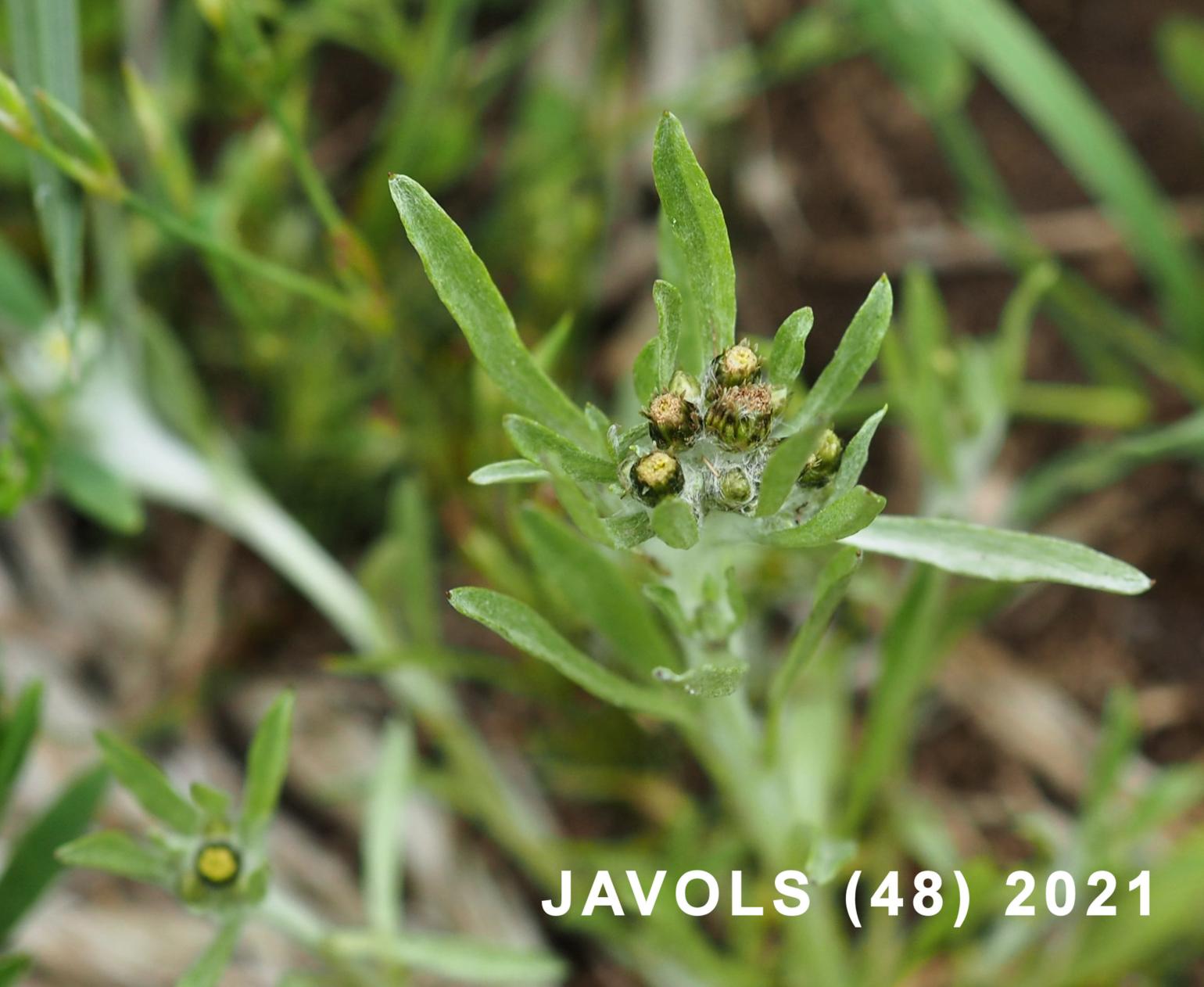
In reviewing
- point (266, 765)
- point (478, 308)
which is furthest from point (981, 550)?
point (266, 765)

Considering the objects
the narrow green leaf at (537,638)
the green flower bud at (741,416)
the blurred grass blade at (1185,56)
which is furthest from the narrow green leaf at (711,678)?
the blurred grass blade at (1185,56)

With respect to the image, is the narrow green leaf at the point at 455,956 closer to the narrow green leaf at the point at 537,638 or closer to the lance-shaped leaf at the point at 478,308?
the narrow green leaf at the point at 537,638

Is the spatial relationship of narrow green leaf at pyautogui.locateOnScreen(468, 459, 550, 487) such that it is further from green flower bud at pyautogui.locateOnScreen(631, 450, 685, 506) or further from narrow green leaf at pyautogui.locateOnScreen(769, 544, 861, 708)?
narrow green leaf at pyautogui.locateOnScreen(769, 544, 861, 708)

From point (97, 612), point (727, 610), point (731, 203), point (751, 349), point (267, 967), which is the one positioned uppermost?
point (731, 203)

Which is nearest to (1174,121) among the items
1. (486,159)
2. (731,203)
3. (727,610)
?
(731,203)

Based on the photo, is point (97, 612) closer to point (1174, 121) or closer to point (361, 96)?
point (361, 96)

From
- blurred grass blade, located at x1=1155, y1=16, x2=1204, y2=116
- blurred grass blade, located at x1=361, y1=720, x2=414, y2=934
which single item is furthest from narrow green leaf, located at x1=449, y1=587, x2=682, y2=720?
blurred grass blade, located at x1=1155, y1=16, x2=1204, y2=116
